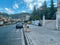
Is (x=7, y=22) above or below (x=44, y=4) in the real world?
below

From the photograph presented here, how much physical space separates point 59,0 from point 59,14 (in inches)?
110

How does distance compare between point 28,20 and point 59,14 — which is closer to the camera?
point 59,14

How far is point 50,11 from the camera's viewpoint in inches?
2945

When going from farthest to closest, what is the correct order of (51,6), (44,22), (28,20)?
(28,20)
(51,6)
(44,22)

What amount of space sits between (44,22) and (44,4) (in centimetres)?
3558

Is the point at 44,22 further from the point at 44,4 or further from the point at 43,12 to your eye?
the point at 44,4

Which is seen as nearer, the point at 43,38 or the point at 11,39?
the point at 11,39

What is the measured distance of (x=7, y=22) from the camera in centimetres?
9662

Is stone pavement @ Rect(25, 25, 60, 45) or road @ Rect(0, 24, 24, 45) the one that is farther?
road @ Rect(0, 24, 24, 45)

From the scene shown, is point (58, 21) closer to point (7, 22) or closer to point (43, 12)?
point (43, 12)

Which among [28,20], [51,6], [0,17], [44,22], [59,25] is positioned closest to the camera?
[59,25]

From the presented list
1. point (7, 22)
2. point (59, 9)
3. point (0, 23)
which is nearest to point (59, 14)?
point (59, 9)

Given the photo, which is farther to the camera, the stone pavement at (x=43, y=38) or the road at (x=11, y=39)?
the road at (x=11, y=39)

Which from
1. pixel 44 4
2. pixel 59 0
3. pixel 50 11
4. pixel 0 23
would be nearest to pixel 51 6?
pixel 50 11
